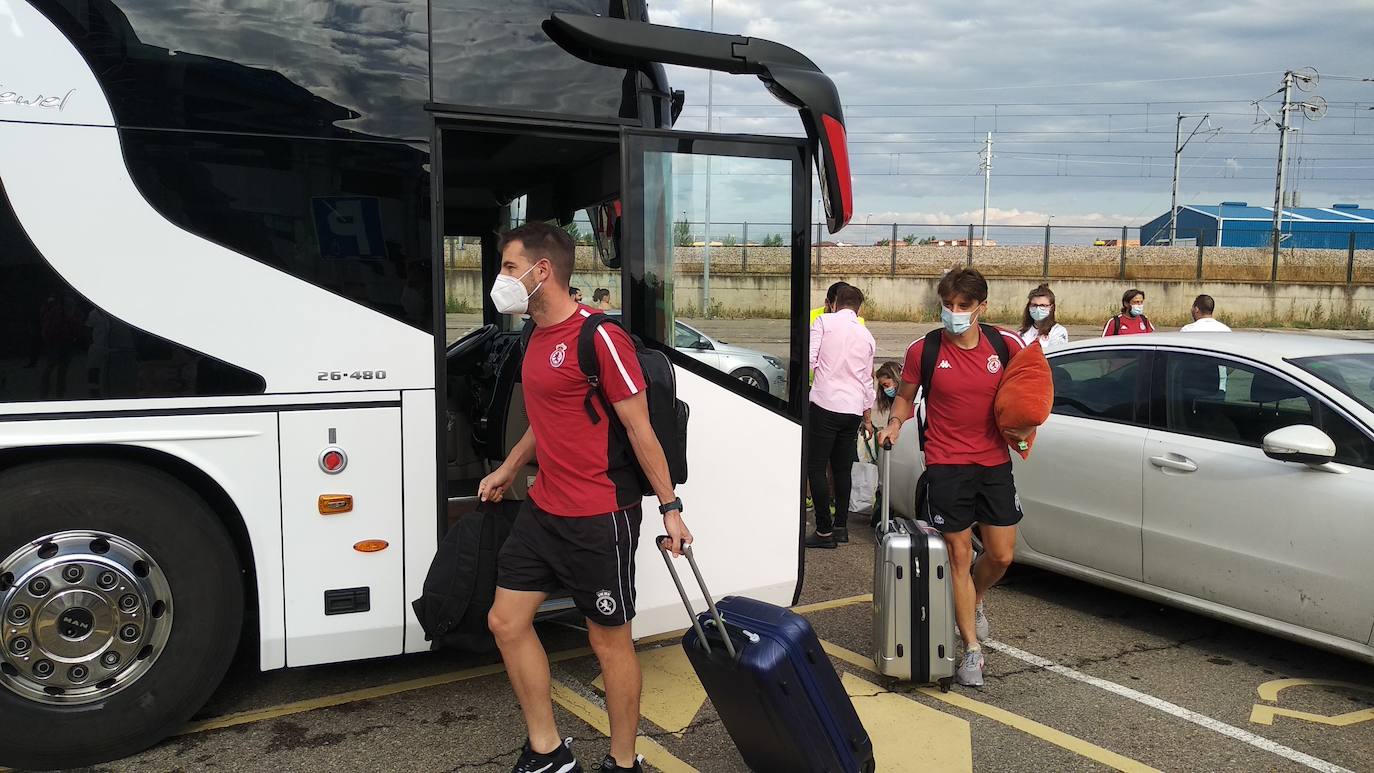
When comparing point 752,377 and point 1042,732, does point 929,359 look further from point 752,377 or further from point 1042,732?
point 1042,732

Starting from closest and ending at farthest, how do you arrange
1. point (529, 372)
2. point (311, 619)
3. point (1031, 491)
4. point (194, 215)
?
point (529, 372)
point (194, 215)
point (311, 619)
point (1031, 491)

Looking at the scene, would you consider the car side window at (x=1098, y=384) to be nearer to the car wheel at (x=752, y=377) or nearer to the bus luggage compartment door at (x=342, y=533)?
the car wheel at (x=752, y=377)

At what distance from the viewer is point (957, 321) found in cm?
437

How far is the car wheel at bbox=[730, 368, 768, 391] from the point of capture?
14.5ft

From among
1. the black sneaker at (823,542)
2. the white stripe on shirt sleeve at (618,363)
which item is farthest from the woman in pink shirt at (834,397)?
the white stripe on shirt sleeve at (618,363)

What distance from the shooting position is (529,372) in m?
3.33

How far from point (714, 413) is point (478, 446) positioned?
7.39 feet

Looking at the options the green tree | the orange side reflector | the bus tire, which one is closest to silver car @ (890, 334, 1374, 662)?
the green tree

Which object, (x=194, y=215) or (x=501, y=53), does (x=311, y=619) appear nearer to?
(x=194, y=215)

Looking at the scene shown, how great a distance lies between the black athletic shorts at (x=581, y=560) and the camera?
10.8 ft

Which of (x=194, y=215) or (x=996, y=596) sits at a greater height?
(x=194, y=215)

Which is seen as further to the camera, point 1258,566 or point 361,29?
point 1258,566

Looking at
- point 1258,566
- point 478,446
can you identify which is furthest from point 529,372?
point 1258,566

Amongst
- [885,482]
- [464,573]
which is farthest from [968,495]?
[464,573]
